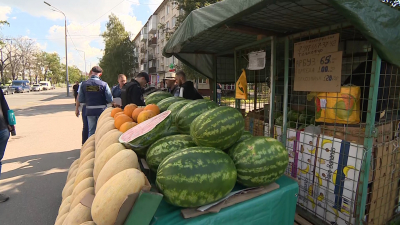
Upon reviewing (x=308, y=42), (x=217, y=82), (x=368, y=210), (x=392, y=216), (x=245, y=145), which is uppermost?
(x=308, y=42)

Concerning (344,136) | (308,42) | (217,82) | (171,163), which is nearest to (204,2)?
(217,82)

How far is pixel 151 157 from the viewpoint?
165 cm

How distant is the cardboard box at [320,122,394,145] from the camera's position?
223 centimetres

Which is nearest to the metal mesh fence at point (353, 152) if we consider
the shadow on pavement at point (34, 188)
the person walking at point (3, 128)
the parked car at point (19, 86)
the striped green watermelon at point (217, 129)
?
the striped green watermelon at point (217, 129)

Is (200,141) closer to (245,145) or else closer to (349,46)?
(245,145)

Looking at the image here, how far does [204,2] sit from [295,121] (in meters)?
9.42

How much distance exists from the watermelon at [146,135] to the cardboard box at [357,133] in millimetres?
1842

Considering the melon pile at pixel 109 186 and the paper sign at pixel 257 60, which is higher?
the paper sign at pixel 257 60

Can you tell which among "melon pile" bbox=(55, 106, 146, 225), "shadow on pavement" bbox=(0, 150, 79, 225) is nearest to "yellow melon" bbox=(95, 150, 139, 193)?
"melon pile" bbox=(55, 106, 146, 225)

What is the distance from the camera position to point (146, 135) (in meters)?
1.78

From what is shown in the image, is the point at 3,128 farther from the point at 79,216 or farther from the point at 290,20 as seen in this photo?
the point at 290,20

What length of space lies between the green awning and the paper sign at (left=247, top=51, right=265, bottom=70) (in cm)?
28

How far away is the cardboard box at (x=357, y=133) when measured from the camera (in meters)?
2.23

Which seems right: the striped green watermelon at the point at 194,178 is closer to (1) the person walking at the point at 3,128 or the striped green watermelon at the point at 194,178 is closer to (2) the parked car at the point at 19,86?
(1) the person walking at the point at 3,128
